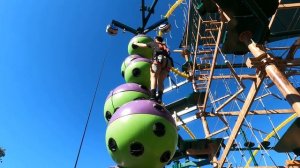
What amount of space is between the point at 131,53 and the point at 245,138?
36.6 feet

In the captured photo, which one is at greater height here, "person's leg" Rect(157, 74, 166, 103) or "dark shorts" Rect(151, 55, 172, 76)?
"dark shorts" Rect(151, 55, 172, 76)

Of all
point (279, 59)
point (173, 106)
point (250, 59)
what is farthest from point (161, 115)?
point (173, 106)

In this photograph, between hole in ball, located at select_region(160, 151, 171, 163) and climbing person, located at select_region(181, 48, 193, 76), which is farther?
climbing person, located at select_region(181, 48, 193, 76)

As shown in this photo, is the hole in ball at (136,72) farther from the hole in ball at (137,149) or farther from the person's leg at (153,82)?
the hole in ball at (137,149)

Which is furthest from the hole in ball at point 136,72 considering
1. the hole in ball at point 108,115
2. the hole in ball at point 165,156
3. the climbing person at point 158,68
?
the hole in ball at point 165,156

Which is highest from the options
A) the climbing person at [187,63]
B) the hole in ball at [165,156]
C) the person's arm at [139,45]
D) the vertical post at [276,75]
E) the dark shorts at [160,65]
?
the climbing person at [187,63]

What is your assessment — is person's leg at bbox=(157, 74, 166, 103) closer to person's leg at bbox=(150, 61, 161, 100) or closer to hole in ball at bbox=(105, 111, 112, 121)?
person's leg at bbox=(150, 61, 161, 100)

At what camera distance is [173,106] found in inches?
602

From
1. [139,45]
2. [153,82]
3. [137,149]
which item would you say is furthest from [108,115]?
[139,45]

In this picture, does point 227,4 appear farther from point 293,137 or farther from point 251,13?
point 293,137

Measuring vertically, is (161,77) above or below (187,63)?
below

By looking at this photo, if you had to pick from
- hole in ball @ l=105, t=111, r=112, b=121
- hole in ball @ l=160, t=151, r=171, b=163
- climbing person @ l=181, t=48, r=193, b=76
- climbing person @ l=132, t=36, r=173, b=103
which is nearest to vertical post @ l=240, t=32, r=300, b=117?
climbing person @ l=132, t=36, r=173, b=103

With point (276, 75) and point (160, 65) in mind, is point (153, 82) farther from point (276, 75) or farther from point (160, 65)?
point (276, 75)

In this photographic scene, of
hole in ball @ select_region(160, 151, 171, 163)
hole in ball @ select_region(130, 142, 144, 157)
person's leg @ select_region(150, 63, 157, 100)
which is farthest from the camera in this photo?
person's leg @ select_region(150, 63, 157, 100)
